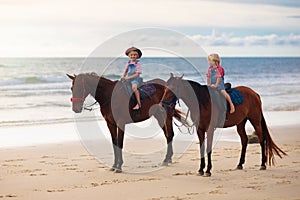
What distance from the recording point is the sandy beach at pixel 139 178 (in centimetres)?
714

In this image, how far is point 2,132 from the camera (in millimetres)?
13359

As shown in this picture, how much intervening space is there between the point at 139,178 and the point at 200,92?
5.50 ft

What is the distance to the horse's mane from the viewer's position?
823cm

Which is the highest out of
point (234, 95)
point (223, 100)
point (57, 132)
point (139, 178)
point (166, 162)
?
point (234, 95)

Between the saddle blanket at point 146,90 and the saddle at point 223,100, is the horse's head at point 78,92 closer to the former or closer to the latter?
the saddle blanket at point 146,90

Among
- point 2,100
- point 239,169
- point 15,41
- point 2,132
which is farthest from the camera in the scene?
point 15,41

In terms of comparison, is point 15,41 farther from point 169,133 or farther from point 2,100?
point 169,133

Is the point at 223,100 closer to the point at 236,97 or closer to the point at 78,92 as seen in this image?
the point at 236,97

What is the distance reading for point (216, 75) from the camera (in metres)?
8.46

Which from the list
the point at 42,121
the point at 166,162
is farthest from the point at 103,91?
the point at 42,121

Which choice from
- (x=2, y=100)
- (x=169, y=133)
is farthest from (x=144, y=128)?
(x=2, y=100)

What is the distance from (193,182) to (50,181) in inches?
86.1

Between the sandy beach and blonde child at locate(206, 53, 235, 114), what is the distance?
1281 millimetres

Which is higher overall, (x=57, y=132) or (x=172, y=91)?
(x=172, y=91)
